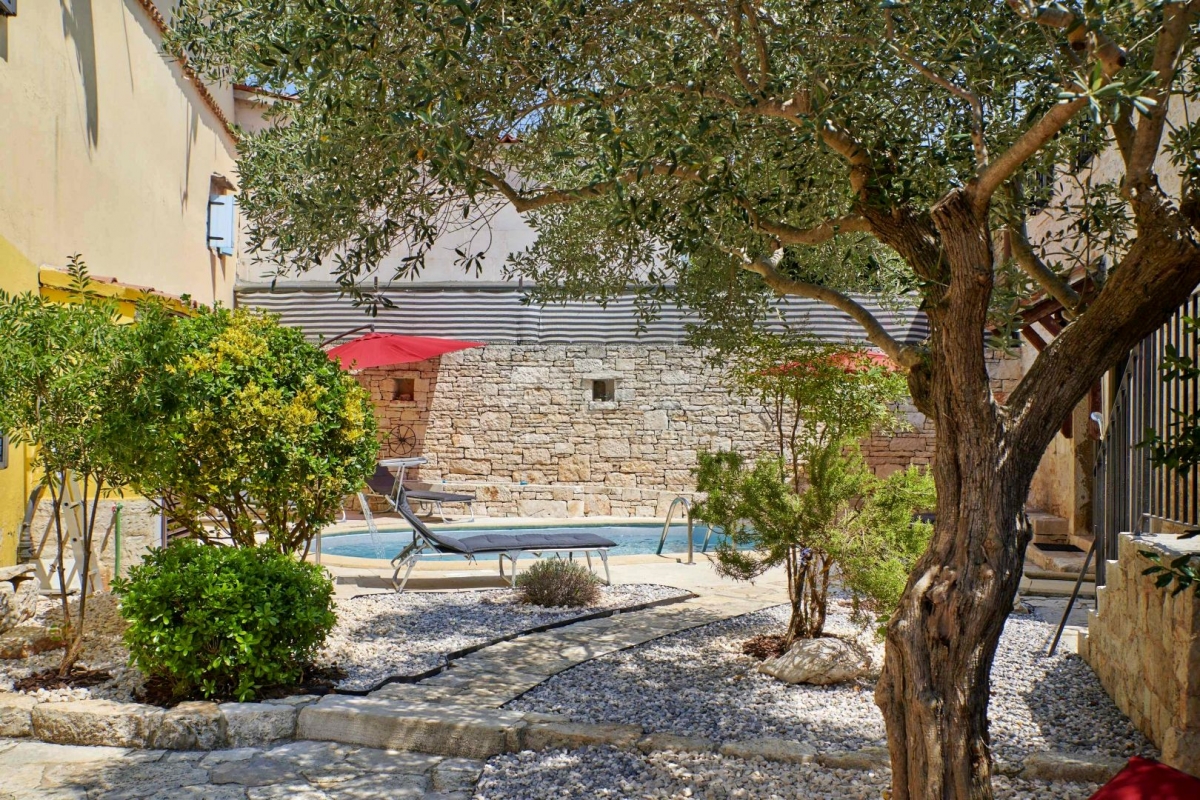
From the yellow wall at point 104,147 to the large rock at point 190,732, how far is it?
4034mm

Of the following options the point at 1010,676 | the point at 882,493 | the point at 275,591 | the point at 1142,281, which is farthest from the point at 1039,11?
the point at 275,591

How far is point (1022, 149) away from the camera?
3053 millimetres

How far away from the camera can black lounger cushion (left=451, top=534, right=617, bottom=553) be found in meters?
7.36

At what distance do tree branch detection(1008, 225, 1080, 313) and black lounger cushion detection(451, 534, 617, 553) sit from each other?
4.23m

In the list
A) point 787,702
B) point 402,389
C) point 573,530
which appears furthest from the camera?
point 402,389

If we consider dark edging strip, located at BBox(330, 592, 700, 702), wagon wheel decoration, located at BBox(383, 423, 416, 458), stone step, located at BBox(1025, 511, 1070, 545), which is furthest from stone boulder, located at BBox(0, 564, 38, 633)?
stone step, located at BBox(1025, 511, 1070, 545)

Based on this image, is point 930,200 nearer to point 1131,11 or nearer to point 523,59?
point 1131,11

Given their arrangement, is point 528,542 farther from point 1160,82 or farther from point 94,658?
point 1160,82

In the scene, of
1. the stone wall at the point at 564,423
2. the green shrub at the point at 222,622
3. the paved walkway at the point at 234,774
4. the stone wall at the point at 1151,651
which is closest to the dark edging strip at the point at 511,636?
the green shrub at the point at 222,622

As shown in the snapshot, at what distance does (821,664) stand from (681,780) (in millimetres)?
1536

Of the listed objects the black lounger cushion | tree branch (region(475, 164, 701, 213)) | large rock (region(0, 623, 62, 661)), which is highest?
tree branch (region(475, 164, 701, 213))

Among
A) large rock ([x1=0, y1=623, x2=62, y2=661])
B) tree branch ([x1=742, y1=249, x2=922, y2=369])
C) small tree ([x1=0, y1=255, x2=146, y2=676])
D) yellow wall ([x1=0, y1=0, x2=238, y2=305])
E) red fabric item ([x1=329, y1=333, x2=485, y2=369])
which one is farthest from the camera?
red fabric item ([x1=329, y1=333, x2=485, y2=369])

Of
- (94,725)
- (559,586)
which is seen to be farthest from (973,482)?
(559,586)

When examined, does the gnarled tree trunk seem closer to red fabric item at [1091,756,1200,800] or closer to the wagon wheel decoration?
red fabric item at [1091,756,1200,800]
